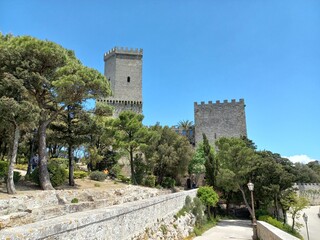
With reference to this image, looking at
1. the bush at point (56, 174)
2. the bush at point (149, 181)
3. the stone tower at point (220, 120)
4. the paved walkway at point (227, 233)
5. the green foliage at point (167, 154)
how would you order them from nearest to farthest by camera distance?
the bush at point (56, 174) → the paved walkway at point (227, 233) → the bush at point (149, 181) → the green foliage at point (167, 154) → the stone tower at point (220, 120)

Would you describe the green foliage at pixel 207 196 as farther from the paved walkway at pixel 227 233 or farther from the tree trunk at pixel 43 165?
the tree trunk at pixel 43 165

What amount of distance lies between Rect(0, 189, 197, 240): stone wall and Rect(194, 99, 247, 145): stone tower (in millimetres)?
33490

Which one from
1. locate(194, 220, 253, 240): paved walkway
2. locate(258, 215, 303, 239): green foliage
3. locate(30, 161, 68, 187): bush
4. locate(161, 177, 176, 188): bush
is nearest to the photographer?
locate(30, 161, 68, 187): bush

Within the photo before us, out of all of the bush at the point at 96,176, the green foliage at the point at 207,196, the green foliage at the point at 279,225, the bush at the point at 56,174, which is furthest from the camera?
the green foliage at the point at 207,196

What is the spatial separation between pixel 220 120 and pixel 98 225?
129 feet

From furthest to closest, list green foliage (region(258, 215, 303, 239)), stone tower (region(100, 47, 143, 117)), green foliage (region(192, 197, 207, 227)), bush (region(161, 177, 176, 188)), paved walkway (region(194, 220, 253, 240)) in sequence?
stone tower (region(100, 47, 143, 117)), bush (region(161, 177, 176, 188)), green foliage (region(192, 197, 207, 227)), green foliage (region(258, 215, 303, 239)), paved walkway (region(194, 220, 253, 240))

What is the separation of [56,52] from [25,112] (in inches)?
172

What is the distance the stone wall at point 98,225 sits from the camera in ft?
12.1

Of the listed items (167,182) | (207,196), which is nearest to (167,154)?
(167,182)

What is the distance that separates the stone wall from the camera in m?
3.68

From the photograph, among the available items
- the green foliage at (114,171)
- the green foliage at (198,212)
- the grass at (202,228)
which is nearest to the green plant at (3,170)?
the grass at (202,228)

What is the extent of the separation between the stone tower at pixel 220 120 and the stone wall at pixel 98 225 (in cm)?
3349

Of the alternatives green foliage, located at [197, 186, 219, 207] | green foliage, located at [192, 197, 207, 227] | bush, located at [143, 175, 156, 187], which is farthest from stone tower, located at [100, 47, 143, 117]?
green foliage, located at [192, 197, 207, 227]

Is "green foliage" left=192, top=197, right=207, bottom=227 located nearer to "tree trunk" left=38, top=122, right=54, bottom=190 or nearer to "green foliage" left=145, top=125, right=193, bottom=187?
"green foliage" left=145, top=125, right=193, bottom=187
